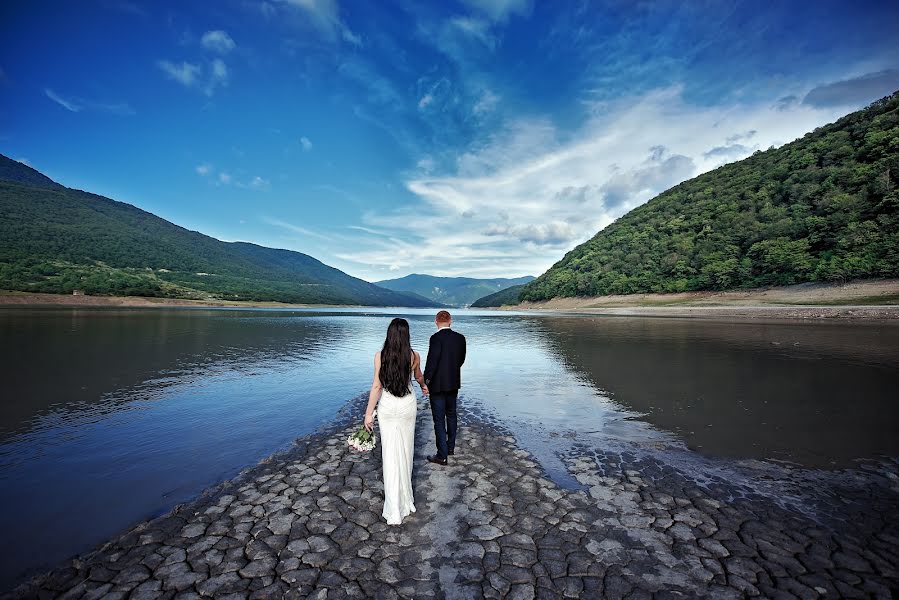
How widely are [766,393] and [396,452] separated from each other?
1345 cm

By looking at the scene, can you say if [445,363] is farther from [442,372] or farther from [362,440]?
[362,440]

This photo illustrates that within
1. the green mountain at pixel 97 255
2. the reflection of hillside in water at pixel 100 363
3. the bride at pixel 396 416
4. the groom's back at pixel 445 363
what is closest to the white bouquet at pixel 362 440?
the groom's back at pixel 445 363

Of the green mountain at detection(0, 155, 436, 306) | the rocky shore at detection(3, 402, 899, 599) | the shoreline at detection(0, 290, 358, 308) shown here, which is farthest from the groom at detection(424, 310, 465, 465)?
the green mountain at detection(0, 155, 436, 306)

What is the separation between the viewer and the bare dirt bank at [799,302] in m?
42.3

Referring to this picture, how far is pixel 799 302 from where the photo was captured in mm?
53875

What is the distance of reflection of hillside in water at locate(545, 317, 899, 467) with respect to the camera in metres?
7.93

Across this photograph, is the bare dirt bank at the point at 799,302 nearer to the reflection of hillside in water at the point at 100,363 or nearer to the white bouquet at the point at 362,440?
the white bouquet at the point at 362,440

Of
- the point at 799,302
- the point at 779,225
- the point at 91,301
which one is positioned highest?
the point at 779,225

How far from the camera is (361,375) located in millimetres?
16047

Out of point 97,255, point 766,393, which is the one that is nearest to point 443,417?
point 766,393

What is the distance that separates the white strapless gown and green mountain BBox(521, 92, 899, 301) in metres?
72.4

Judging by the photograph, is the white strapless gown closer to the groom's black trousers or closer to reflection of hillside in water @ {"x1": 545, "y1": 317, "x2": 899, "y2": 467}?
the groom's black trousers

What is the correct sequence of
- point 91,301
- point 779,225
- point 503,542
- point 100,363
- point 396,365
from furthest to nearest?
point 91,301
point 779,225
point 100,363
point 396,365
point 503,542

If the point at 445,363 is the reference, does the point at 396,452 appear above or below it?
below
